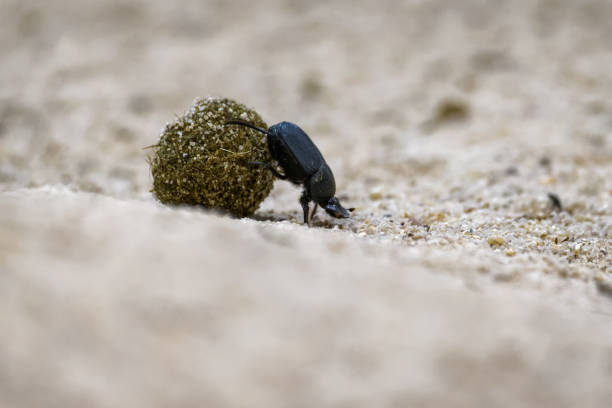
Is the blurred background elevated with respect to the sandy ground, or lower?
elevated

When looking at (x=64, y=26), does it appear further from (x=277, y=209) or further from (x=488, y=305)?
(x=488, y=305)

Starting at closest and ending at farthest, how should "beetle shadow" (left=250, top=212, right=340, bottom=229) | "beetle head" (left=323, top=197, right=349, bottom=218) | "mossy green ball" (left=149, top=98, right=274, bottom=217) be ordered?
1. "mossy green ball" (left=149, top=98, right=274, bottom=217)
2. "beetle head" (left=323, top=197, right=349, bottom=218)
3. "beetle shadow" (left=250, top=212, right=340, bottom=229)

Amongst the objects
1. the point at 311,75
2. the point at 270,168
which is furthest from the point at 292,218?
the point at 311,75

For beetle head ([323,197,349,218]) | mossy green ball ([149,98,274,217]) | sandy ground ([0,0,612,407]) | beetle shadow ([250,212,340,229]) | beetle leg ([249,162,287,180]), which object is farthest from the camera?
beetle shadow ([250,212,340,229])

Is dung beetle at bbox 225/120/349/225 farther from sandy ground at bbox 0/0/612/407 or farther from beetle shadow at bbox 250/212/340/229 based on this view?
sandy ground at bbox 0/0/612/407

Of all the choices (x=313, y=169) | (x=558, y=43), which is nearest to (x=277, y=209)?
(x=313, y=169)

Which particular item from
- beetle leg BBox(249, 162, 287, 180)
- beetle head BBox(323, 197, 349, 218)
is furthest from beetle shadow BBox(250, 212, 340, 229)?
beetle leg BBox(249, 162, 287, 180)

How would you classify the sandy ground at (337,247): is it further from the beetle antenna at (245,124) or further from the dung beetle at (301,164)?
the beetle antenna at (245,124)
